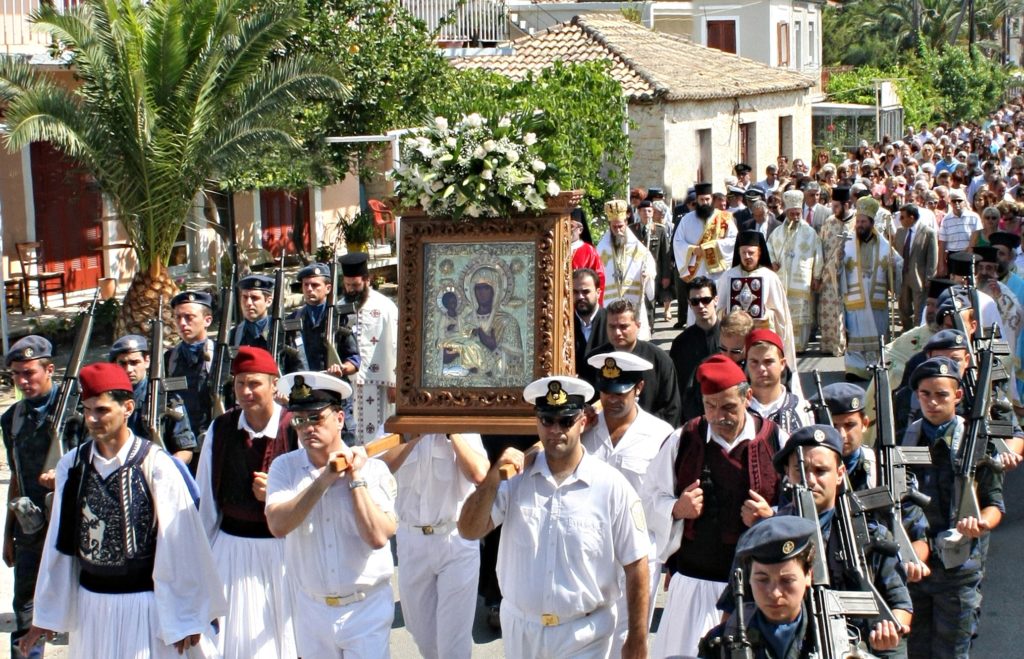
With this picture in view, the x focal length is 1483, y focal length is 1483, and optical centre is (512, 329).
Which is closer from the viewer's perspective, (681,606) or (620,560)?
(620,560)

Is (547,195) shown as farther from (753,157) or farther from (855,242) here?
(753,157)

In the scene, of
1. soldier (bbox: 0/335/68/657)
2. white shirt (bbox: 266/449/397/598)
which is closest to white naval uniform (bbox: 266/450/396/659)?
white shirt (bbox: 266/449/397/598)

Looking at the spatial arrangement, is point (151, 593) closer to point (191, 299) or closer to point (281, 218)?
point (191, 299)

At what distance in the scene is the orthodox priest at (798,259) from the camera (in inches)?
642

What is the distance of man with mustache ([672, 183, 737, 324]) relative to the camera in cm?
1589

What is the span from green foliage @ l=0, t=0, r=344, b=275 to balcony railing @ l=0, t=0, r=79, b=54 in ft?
8.73

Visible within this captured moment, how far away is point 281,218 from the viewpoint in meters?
26.1

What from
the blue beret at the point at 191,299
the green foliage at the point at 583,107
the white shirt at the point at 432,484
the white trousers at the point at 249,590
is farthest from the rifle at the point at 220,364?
the green foliage at the point at 583,107

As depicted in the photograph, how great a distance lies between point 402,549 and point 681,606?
153 cm

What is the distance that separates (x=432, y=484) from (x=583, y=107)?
1518cm

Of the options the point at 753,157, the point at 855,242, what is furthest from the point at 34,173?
the point at 753,157

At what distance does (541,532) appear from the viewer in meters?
5.91

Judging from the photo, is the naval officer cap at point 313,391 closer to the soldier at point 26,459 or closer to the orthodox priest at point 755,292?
the soldier at point 26,459

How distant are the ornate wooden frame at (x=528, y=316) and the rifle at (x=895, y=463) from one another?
1531 millimetres
